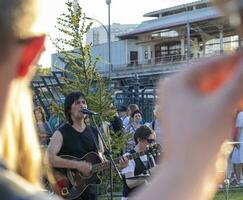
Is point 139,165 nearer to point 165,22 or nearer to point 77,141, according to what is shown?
point 77,141

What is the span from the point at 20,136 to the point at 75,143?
6.93 metres

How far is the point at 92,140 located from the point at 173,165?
723cm

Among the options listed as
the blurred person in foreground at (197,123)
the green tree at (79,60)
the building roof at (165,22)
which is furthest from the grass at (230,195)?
the building roof at (165,22)

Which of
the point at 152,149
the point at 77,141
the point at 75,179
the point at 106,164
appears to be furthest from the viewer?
the point at 152,149

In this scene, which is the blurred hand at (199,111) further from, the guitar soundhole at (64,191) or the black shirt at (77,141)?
the guitar soundhole at (64,191)

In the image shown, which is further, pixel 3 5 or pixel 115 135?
pixel 115 135

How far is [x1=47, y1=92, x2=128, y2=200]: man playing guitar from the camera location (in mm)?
8195

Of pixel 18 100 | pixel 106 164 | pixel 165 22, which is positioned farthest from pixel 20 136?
pixel 165 22

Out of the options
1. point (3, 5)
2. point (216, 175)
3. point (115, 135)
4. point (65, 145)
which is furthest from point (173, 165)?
point (115, 135)

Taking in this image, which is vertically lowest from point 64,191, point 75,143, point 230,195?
point 230,195

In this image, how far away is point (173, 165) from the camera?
1.11 meters

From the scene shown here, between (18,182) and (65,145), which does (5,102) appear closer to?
(18,182)

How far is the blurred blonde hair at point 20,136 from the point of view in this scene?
125 cm

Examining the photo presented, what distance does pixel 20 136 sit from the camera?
1.31 m
